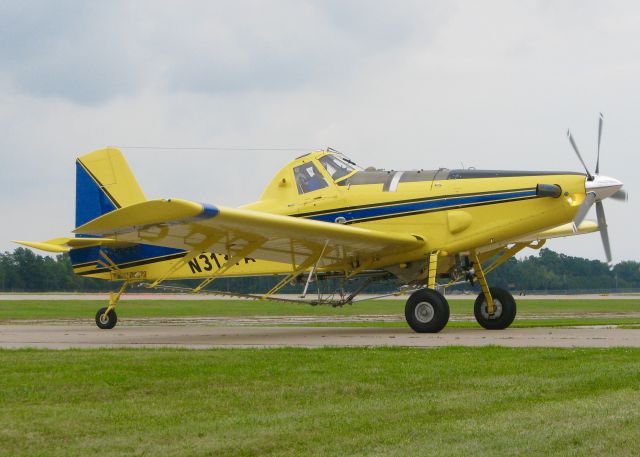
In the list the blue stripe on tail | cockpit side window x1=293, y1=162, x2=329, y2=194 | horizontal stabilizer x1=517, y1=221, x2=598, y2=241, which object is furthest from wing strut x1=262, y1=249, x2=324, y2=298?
the blue stripe on tail

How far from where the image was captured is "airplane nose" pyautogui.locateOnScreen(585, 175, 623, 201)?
1762 centimetres

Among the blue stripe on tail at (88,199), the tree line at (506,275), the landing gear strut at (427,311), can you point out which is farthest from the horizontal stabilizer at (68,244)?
the tree line at (506,275)

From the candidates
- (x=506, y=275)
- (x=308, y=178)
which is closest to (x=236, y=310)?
(x=308, y=178)

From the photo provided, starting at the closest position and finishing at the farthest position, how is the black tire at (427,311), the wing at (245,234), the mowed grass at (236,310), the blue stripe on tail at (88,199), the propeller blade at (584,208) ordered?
the wing at (245,234) < the black tire at (427,311) < the propeller blade at (584,208) < the blue stripe on tail at (88,199) < the mowed grass at (236,310)

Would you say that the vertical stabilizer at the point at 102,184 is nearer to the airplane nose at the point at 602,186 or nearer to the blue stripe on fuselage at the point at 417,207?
the blue stripe on fuselage at the point at 417,207

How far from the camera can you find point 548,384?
824 cm

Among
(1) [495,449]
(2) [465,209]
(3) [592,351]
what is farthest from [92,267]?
(1) [495,449]

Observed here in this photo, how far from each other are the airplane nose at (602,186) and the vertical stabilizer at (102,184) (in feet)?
40.0

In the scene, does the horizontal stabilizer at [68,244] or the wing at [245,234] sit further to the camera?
the horizontal stabilizer at [68,244]

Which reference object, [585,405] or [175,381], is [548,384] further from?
[175,381]

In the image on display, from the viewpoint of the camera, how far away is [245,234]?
17.4m

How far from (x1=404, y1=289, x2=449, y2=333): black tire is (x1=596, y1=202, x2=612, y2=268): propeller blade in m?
4.24

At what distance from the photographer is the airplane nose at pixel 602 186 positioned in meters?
17.6

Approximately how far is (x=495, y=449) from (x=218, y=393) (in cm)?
310
